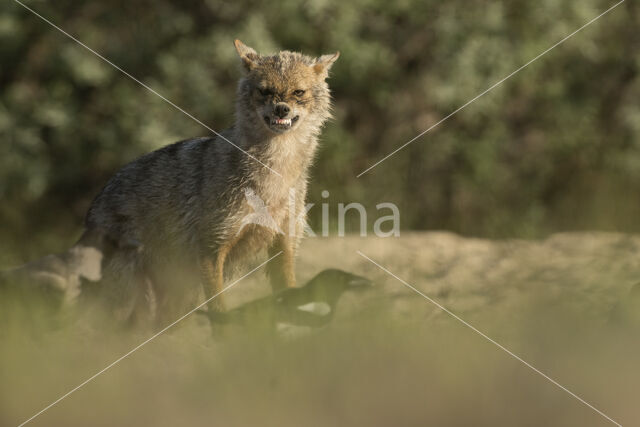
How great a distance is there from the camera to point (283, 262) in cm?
442

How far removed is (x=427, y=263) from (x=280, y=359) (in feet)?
6.68

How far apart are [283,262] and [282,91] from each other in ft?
3.53

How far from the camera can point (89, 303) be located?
12.3ft

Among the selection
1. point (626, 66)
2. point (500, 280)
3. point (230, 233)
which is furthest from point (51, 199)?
point (626, 66)

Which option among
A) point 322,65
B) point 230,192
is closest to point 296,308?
point 230,192

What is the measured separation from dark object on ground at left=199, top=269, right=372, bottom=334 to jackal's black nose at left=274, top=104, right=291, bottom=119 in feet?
3.19

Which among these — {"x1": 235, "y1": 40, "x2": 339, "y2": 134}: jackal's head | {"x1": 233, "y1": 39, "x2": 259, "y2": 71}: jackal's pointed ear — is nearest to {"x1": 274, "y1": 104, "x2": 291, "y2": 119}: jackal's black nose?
{"x1": 235, "y1": 40, "x2": 339, "y2": 134}: jackal's head

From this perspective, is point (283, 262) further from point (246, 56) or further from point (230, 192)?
point (246, 56)

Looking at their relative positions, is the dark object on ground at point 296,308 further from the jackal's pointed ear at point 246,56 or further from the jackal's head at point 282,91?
the jackal's pointed ear at point 246,56

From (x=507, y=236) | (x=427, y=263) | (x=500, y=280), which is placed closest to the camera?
(x=500, y=280)

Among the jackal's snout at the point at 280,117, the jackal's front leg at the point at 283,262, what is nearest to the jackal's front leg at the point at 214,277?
the jackal's front leg at the point at 283,262

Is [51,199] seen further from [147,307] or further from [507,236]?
[507,236]

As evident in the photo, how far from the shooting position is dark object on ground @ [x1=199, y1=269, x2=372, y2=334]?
139 inches

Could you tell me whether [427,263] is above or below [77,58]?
below
